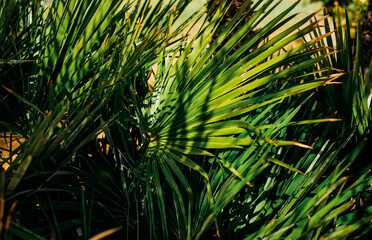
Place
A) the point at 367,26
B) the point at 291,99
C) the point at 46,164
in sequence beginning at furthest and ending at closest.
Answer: the point at 367,26 < the point at 291,99 < the point at 46,164

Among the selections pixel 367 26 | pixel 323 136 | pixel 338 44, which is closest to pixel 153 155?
pixel 323 136

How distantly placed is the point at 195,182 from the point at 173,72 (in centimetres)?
44

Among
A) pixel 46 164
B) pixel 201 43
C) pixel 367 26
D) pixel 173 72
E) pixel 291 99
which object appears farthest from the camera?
pixel 367 26

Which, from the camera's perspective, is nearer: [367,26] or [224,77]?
[224,77]

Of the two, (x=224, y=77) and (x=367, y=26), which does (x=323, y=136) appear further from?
(x=367, y=26)

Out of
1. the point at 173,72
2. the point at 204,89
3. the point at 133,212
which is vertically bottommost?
the point at 133,212

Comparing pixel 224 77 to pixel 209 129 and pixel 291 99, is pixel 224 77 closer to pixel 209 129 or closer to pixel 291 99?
pixel 209 129

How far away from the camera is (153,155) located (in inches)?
40.7

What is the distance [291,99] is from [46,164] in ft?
3.39

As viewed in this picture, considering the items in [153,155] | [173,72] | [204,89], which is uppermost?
[173,72]

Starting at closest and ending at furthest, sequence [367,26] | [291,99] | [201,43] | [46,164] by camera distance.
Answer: [46,164]
[201,43]
[291,99]
[367,26]

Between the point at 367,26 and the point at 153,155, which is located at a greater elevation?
the point at 367,26

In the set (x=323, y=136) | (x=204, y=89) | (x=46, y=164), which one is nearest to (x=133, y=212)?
(x=46, y=164)

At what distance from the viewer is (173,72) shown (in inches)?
47.2
